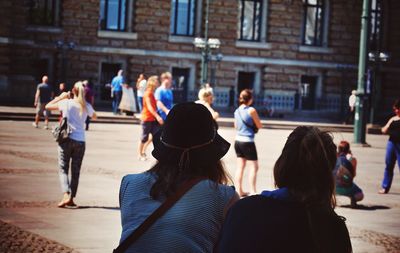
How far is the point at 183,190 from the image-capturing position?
14.1ft

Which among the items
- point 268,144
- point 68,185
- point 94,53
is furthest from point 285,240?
point 94,53

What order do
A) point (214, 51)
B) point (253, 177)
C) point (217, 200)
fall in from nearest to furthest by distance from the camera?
point (217, 200), point (253, 177), point (214, 51)

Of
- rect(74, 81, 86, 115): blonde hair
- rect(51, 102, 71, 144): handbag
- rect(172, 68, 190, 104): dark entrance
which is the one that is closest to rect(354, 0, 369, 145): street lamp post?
rect(74, 81, 86, 115): blonde hair

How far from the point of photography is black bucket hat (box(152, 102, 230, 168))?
14.5 ft

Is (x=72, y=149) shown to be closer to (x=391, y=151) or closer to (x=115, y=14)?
(x=391, y=151)

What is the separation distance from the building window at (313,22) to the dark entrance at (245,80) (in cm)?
331

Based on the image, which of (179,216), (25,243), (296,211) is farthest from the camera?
(25,243)

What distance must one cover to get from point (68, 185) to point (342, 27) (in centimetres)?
3562

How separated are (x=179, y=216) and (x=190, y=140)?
1.31 feet

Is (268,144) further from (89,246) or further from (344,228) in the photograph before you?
(344,228)

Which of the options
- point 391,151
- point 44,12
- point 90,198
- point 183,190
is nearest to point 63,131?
point 90,198

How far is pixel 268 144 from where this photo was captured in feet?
84.9

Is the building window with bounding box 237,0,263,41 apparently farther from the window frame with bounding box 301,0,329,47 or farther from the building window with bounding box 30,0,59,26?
the building window with bounding box 30,0,59,26

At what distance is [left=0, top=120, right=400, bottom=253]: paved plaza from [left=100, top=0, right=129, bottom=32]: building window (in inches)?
738
